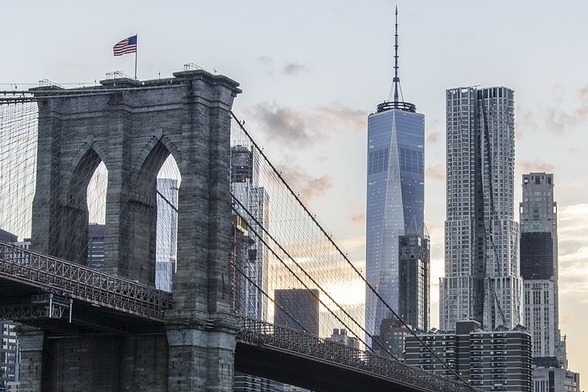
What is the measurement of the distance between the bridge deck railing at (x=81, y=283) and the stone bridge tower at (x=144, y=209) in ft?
7.12

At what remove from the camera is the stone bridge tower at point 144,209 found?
97.9 metres

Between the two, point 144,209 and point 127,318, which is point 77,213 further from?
point 127,318

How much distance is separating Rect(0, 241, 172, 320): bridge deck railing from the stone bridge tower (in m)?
2.17

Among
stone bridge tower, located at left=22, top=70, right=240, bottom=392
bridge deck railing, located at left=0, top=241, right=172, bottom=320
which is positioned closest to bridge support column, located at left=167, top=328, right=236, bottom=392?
stone bridge tower, located at left=22, top=70, right=240, bottom=392

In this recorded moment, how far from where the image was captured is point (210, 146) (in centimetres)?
10019

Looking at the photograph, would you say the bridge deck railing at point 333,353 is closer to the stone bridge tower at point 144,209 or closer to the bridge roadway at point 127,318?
the bridge roadway at point 127,318

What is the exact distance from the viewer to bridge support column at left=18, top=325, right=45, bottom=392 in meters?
101

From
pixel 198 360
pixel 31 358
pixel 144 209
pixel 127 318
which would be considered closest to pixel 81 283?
pixel 127 318

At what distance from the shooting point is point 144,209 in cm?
10162

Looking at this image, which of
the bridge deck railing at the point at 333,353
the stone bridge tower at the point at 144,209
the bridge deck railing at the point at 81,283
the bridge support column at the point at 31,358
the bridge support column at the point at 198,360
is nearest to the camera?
the bridge deck railing at the point at 81,283

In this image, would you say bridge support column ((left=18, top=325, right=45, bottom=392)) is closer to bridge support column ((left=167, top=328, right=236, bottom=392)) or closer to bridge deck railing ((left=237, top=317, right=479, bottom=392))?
bridge support column ((left=167, top=328, right=236, bottom=392))

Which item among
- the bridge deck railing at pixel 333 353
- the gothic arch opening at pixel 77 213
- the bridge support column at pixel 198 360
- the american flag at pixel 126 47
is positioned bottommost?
the bridge support column at pixel 198 360

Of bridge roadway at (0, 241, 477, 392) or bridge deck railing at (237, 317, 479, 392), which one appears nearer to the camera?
bridge roadway at (0, 241, 477, 392)

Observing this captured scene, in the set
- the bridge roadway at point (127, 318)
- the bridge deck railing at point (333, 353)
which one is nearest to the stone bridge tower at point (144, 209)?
the bridge roadway at point (127, 318)
